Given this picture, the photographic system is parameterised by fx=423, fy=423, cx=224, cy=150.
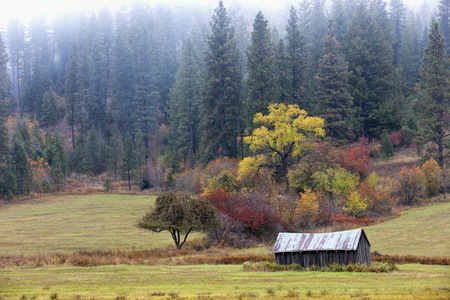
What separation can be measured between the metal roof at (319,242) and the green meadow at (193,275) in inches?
91.3

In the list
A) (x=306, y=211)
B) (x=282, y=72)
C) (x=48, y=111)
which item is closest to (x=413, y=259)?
(x=306, y=211)

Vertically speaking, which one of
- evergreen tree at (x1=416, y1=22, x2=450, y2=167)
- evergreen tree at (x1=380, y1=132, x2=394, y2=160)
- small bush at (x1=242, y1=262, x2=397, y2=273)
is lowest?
small bush at (x1=242, y1=262, x2=397, y2=273)

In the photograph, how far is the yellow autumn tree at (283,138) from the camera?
53281 millimetres

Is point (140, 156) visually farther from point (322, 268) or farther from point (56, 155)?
point (322, 268)

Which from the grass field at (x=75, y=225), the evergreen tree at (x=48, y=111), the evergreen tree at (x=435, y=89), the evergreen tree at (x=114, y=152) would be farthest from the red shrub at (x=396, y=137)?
the evergreen tree at (x=48, y=111)

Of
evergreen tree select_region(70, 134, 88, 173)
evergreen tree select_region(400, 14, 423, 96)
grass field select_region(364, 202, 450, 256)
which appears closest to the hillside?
grass field select_region(364, 202, 450, 256)

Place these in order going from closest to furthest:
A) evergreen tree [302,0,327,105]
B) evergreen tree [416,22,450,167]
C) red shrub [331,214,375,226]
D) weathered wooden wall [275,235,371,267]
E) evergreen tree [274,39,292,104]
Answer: weathered wooden wall [275,235,371,267], red shrub [331,214,375,226], evergreen tree [416,22,450,167], evergreen tree [274,39,292,104], evergreen tree [302,0,327,105]

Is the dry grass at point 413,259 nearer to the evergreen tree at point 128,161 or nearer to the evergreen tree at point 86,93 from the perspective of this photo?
the evergreen tree at point 128,161

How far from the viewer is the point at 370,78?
72000 mm

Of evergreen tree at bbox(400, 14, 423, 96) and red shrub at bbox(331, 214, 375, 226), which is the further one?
evergreen tree at bbox(400, 14, 423, 96)

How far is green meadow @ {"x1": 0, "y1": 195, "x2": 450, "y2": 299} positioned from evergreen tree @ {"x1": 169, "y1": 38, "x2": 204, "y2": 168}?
114ft

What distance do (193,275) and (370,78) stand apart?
60.0 m

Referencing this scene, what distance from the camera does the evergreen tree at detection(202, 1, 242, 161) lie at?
66.4 meters

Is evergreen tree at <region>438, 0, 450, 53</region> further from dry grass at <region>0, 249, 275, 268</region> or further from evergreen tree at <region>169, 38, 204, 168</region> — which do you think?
dry grass at <region>0, 249, 275, 268</region>
